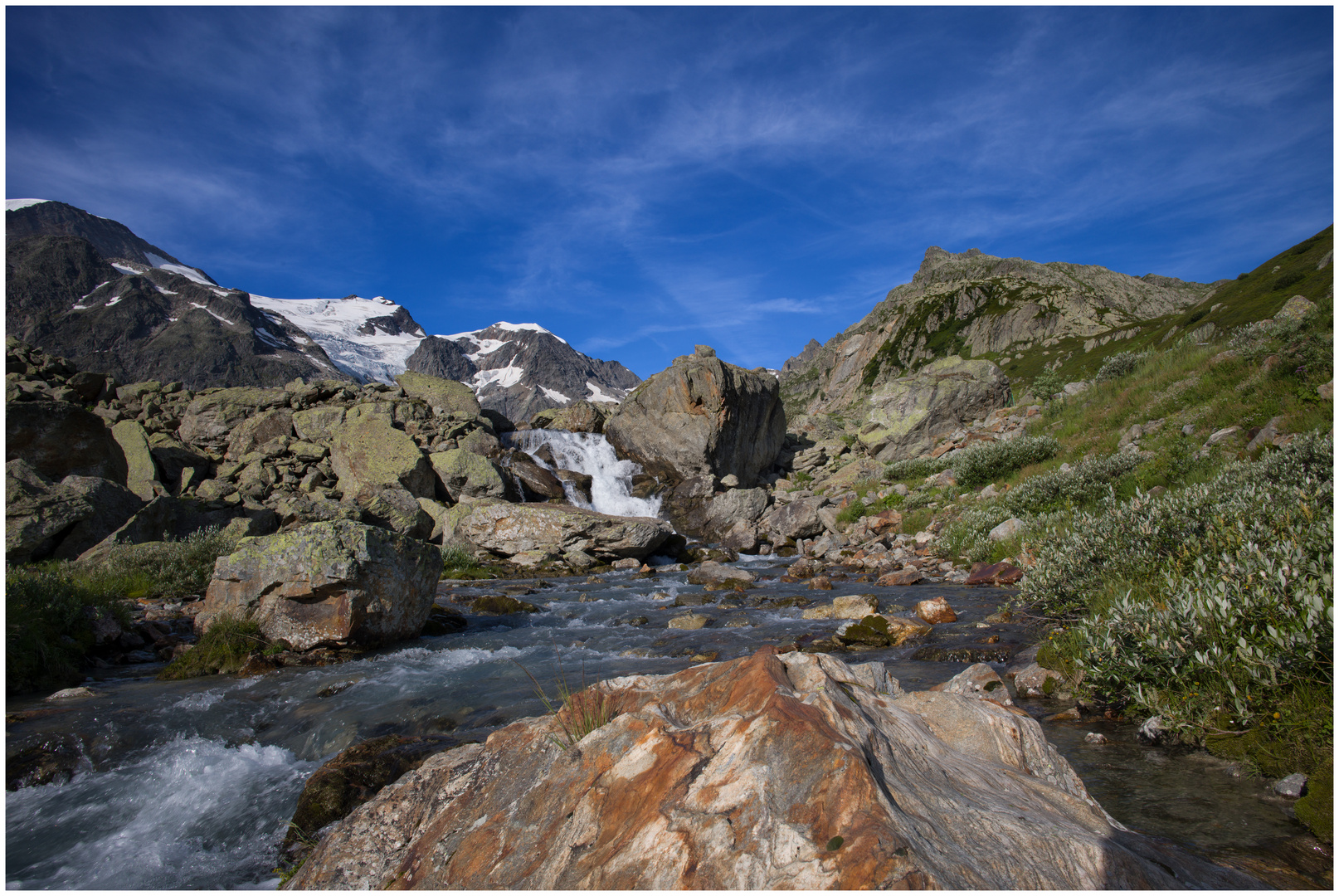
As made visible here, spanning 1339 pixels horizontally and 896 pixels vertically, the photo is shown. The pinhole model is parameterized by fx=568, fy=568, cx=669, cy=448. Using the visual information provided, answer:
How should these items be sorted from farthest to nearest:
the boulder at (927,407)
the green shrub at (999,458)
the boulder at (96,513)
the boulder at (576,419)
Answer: the boulder at (576,419) < the boulder at (927,407) < the green shrub at (999,458) < the boulder at (96,513)

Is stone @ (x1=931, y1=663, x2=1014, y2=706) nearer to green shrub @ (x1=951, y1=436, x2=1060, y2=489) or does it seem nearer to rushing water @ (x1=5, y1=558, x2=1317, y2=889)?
rushing water @ (x1=5, y1=558, x2=1317, y2=889)

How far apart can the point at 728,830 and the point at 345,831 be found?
233 centimetres

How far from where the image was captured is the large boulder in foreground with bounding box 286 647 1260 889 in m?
2.03

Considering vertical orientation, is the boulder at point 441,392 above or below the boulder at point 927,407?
above

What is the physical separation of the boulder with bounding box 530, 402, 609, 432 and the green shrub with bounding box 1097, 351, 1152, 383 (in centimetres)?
2494

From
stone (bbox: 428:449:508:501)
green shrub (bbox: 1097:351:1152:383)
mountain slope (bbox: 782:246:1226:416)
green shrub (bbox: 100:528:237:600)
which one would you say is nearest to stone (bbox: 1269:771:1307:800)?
green shrub (bbox: 100:528:237:600)

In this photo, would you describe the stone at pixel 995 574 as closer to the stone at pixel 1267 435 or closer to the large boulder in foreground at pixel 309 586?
the stone at pixel 1267 435

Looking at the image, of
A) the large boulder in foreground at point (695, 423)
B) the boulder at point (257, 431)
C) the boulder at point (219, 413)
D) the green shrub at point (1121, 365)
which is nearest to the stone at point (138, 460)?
the boulder at point (257, 431)

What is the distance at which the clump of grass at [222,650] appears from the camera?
7938 millimetres

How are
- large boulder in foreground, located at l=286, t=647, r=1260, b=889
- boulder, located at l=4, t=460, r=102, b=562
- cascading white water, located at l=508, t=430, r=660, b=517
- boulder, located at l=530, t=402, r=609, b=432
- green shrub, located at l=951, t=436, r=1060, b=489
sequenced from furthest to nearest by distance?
boulder, located at l=530, t=402, r=609, b=432, cascading white water, located at l=508, t=430, r=660, b=517, green shrub, located at l=951, t=436, r=1060, b=489, boulder, located at l=4, t=460, r=102, b=562, large boulder in foreground, located at l=286, t=647, r=1260, b=889

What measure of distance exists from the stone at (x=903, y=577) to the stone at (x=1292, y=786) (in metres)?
9.47

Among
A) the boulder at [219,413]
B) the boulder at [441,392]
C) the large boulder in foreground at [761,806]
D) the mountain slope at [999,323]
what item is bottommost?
the large boulder in foreground at [761,806]

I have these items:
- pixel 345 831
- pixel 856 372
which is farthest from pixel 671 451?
pixel 856 372

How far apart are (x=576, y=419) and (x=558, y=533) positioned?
1795 cm
